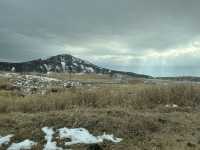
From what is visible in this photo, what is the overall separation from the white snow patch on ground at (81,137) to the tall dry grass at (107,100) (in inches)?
199

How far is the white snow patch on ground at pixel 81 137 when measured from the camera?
30.1 feet

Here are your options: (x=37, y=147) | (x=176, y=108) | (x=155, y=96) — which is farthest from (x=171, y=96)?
(x=37, y=147)

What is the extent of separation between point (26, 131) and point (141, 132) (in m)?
3.51

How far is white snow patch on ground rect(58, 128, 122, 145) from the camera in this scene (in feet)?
30.1

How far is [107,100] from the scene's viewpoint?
1666cm

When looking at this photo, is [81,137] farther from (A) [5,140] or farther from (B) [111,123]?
(A) [5,140]

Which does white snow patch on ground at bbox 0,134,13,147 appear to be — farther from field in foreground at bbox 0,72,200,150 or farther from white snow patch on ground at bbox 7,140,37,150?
white snow patch on ground at bbox 7,140,37,150

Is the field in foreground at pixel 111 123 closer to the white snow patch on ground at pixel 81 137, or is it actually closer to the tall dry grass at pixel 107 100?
the tall dry grass at pixel 107 100

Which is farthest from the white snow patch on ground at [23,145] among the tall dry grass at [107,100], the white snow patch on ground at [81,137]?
the tall dry grass at [107,100]

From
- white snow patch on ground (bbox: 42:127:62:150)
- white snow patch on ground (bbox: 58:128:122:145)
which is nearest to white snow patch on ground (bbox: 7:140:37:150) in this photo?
white snow patch on ground (bbox: 42:127:62:150)

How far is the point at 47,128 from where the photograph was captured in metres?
10.0

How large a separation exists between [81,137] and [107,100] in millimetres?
7324

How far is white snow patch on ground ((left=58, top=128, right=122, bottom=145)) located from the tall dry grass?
5053mm

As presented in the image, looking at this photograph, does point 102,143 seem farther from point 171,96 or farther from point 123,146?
point 171,96
